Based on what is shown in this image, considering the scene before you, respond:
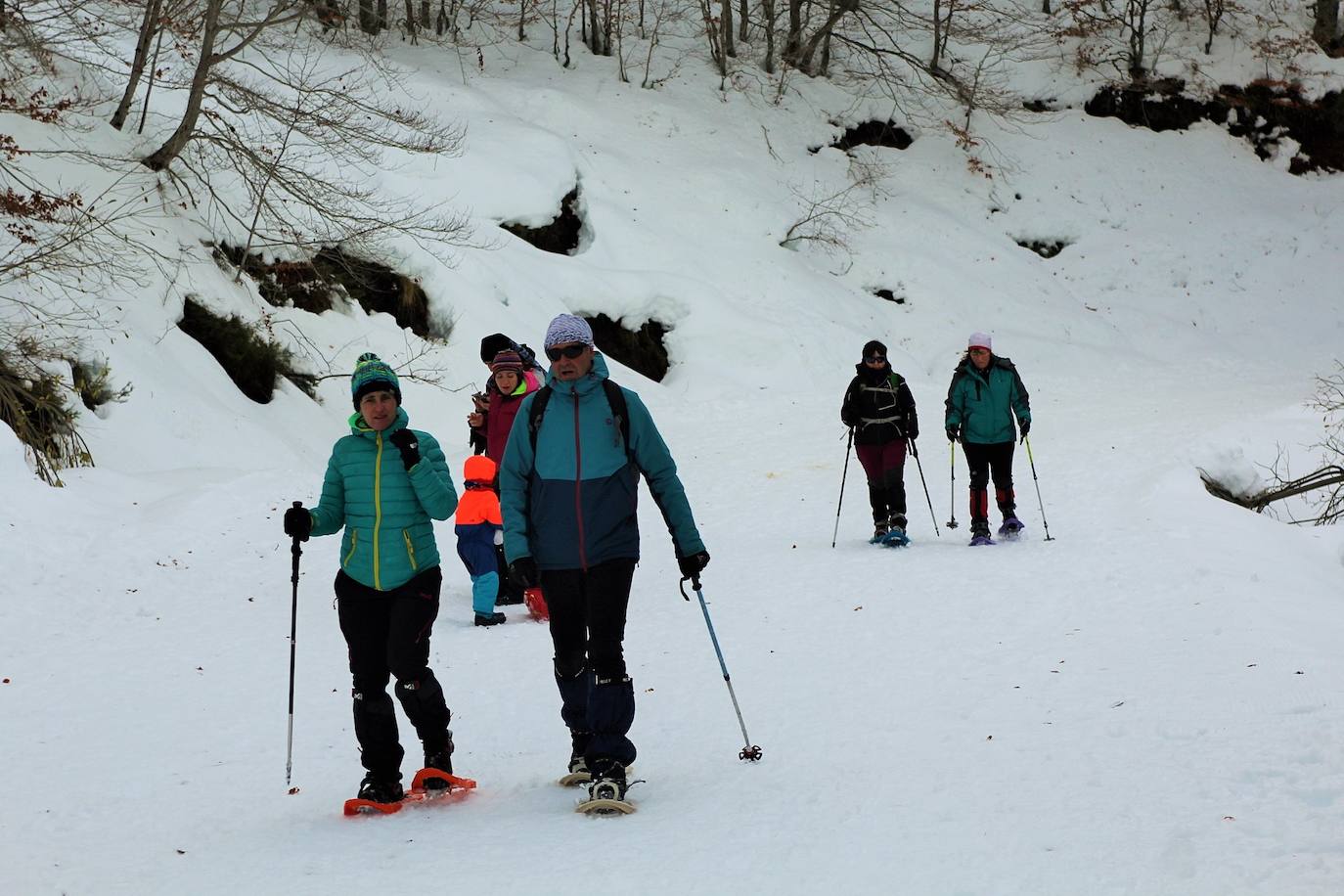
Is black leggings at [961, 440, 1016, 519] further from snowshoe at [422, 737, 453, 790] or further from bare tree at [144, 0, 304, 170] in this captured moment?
bare tree at [144, 0, 304, 170]

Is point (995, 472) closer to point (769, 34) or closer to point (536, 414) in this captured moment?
point (536, 414)

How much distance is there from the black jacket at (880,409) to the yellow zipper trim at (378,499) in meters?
6.55

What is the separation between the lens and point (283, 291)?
58.0 ft

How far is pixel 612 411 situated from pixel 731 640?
3.43 m

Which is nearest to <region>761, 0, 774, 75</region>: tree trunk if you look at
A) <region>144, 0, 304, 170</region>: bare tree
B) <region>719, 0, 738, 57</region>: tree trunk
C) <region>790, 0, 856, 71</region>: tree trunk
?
<region>790, 0, 856, 71</region>: tree trunk

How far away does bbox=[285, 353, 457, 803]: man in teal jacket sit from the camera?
17.2ft

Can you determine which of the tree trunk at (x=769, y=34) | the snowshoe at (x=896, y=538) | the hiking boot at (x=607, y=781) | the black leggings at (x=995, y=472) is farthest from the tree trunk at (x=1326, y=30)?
the hiking boot at (x=607, y=781)

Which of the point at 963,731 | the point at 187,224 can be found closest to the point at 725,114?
the point at 187,224

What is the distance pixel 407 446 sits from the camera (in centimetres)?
526

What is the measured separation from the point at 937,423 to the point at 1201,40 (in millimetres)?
20067

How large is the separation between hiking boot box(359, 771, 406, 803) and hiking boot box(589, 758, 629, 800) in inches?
32.1

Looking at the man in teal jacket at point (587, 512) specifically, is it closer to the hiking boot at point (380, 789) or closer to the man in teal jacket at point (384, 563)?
the man in teal jacket at point (384, 563)

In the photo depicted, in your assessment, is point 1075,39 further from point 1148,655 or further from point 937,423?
point 1148,655

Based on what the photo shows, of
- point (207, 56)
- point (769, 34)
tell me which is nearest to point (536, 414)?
point (207, 56)
